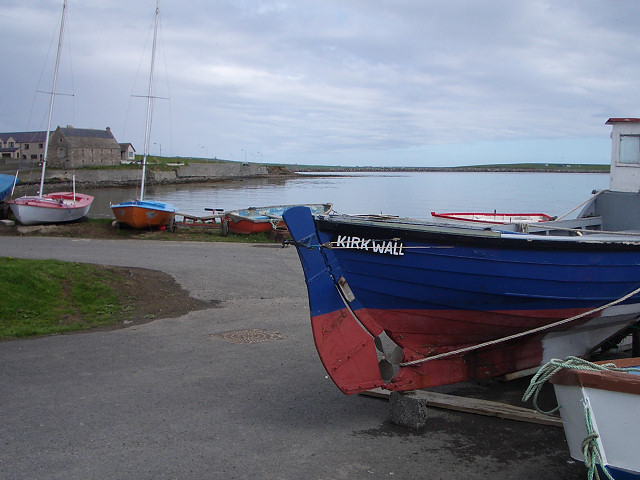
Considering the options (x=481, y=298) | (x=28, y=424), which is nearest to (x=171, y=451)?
(x=28, y=424)

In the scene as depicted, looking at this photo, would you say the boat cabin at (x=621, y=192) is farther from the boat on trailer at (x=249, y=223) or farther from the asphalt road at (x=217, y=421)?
the boat on trailer at (x=249, y=223)

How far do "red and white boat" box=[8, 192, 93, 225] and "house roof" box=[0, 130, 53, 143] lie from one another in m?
75.8

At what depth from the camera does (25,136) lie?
9694 cm

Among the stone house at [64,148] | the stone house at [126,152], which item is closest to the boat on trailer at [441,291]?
the stone house at [64,148]

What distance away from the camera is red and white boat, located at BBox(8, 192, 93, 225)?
74.5 feet

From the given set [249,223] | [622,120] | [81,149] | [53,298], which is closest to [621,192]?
[622,120]

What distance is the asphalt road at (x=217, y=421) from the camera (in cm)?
500

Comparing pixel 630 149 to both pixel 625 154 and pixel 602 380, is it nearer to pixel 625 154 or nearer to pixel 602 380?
pixel 625 154

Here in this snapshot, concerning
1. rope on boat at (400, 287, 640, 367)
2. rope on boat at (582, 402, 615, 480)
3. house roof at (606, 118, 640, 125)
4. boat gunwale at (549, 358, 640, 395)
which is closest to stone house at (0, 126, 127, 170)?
house roof at (606, 118, 640, 125)

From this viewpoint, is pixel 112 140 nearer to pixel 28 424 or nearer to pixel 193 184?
pixel 193 184

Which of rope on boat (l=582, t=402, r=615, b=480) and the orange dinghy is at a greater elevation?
the orange dinghy

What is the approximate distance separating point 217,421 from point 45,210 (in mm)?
19834

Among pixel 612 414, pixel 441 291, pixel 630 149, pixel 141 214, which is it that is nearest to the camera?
pixel 612 414

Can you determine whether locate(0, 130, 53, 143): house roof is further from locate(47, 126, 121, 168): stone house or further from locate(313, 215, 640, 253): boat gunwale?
locate(313, 215, 640, 253): boat gunwale
